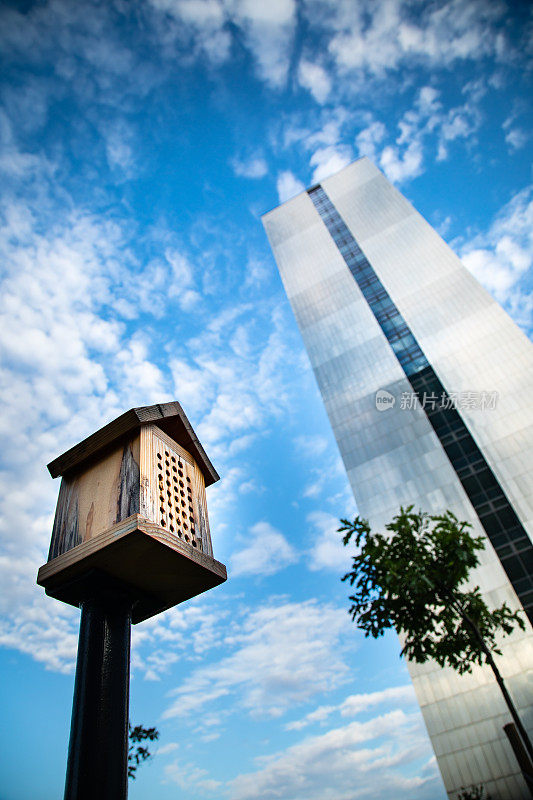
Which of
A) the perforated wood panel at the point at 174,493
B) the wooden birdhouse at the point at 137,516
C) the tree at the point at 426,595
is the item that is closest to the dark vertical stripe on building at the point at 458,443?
the tree at the point at 426,595

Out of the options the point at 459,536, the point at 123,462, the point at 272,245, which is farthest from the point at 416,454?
the point at 272,245

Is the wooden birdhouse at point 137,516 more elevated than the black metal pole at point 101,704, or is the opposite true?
the wooden birdhouse at point 137,516

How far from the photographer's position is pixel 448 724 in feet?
53.8

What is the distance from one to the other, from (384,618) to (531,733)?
1251 cm

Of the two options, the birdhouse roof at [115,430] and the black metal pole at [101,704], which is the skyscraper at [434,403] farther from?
the black metal pole at [101,704]

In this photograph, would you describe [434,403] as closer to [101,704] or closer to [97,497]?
[97,497]

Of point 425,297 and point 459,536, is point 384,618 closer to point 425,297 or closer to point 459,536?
point 459,536

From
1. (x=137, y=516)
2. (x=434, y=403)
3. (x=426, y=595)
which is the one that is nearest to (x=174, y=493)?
(x=137, y=516)

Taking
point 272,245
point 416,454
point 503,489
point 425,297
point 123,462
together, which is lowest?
point 123,462

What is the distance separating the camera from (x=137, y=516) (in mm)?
2316

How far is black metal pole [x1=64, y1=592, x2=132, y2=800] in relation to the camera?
1.92 metres

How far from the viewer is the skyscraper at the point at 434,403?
16297 millimetres

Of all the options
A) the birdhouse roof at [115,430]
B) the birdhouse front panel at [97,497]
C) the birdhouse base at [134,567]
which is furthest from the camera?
the birdhouse roof at [115,430]

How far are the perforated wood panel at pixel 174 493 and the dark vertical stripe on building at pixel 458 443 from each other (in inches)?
758
